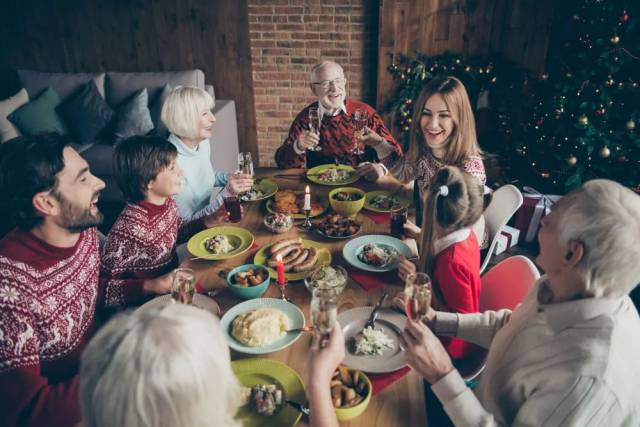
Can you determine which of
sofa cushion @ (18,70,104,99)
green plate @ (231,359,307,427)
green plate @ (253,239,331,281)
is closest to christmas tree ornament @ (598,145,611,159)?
green plate @ (253,239,331,281)

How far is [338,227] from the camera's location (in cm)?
213

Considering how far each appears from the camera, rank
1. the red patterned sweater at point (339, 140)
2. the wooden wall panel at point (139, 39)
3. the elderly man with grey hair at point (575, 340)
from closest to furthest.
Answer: the elderly man with grey hair at point (575, 340), the red patterned sweater at point (339, 140), the wooden wall panel at point (139, 39)

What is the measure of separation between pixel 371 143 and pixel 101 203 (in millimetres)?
2996

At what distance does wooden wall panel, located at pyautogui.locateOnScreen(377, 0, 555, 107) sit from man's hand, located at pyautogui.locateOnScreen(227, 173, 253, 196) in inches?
118

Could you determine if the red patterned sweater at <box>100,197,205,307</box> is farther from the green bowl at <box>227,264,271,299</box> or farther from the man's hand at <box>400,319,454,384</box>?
the man's hand at <box>400,319,454,384</box>

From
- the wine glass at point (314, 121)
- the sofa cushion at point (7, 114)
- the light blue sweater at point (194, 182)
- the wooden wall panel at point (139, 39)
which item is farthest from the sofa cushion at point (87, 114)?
the wine glass at point (314, 121)

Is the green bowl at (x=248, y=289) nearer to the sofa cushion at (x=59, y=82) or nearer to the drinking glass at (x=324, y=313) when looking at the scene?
the drinking glass at (x=324, y=313)

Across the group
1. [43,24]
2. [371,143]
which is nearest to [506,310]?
[371,143]

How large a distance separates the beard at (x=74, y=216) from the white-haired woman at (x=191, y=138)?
0.83 metres

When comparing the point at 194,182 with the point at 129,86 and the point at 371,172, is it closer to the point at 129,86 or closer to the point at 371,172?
→ the point at 371,172

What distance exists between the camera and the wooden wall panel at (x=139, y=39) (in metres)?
5.00

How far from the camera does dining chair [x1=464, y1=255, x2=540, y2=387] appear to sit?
1705 mm

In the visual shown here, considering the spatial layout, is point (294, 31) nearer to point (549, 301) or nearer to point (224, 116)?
point (224, 116)

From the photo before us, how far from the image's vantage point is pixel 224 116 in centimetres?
484
